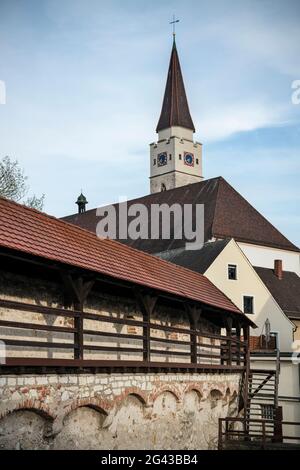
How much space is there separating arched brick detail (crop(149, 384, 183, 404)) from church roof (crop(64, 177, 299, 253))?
20.7 meters

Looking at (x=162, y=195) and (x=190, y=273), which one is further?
(x=162, y=195)

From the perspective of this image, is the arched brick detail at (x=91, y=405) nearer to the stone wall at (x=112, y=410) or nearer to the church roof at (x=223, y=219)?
the stone wall at (x=112, y=410)

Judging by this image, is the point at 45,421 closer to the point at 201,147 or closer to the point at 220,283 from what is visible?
the point at 220,283

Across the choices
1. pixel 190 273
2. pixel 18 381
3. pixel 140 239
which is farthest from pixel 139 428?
pixel 140 239

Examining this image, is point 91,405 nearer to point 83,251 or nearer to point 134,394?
point 134,394

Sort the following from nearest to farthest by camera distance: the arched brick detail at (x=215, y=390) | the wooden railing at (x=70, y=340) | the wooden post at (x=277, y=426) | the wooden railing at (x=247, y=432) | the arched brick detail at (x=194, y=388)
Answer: the wooden railing at (x=70, y=340)
the arched brick detail at (x=194, y=388)
the wooden railing at (x=247, y=432)
the arched brick detail at (x=215, y=390)
the wooden post at (x=277, y=426)

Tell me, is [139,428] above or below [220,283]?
below

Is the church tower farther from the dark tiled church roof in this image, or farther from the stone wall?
the stone wall

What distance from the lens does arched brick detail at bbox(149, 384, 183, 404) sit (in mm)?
14125

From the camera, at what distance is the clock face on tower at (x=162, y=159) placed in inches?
2478

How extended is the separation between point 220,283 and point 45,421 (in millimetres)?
17927

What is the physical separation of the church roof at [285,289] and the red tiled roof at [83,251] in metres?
16.9

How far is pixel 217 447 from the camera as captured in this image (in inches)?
682

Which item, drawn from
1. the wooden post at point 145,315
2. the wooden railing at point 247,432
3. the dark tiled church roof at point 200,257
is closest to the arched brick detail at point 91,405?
the wooden post at point 145,315
